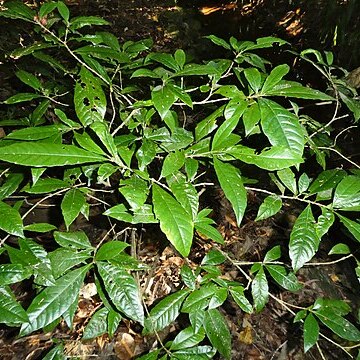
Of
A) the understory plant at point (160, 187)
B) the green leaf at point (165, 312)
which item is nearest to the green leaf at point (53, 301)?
the understory plant at point (160, 187)

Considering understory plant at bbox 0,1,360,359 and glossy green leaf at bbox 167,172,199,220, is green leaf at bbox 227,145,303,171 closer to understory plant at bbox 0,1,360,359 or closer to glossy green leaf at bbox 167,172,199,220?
understory plant at bbox 0,1,360,359

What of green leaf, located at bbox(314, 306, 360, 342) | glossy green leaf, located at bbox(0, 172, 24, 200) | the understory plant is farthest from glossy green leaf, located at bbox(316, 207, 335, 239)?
glossy green leaf, located at bbox(0, 172, 24, 200)

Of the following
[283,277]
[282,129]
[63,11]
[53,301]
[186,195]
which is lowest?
[283,277]

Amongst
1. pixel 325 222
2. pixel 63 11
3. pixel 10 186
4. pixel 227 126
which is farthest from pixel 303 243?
pixel 63 11

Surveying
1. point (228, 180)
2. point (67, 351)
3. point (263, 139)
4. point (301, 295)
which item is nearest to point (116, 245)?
point (228, 180)

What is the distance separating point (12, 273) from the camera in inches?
29.5

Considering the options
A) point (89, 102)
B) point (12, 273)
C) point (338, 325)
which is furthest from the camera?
point (338, 325)

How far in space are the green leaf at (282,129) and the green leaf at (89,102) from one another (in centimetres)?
35

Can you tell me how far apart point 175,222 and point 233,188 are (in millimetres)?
132

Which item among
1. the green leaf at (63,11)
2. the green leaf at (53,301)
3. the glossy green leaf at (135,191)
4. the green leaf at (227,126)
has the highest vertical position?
the green leaf at (63,11)

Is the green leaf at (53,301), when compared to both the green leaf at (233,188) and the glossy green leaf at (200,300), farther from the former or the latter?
the green leaf at (233,188)

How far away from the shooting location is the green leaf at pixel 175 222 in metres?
0.65

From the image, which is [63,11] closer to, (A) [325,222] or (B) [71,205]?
(B) [71,205]

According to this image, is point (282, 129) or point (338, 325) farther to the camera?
point (338, 325)
